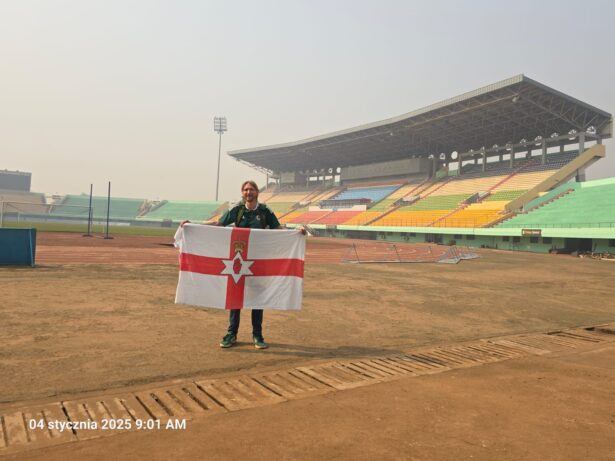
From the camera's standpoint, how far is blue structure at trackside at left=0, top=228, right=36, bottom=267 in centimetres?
1188

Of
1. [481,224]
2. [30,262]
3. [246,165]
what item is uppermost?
[246,165]

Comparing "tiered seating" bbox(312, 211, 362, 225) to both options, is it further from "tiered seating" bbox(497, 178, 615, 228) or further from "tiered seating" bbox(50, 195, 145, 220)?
"tiered seating" bbox(50, 195, 145, 220)

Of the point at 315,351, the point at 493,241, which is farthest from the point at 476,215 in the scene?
the point at 315,351

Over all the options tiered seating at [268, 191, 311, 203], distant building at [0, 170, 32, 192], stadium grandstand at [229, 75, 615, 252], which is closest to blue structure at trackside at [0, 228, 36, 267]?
stadium grandstand at [229, 75, 615, 252]

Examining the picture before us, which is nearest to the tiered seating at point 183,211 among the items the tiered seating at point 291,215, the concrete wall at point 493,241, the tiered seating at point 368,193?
the tiered seating at point 291,215

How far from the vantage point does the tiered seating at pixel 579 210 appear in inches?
1290

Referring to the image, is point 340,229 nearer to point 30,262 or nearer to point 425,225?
point 425,225

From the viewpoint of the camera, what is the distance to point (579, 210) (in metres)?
35.4

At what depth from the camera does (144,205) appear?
364 feet

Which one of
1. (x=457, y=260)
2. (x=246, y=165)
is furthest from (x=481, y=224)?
(x=246, y=165)

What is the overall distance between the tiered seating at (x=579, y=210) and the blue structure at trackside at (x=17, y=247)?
3622cm

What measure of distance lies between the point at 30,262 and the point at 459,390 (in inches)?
497

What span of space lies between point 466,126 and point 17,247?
5067cm

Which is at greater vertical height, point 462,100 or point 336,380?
point 462,100
